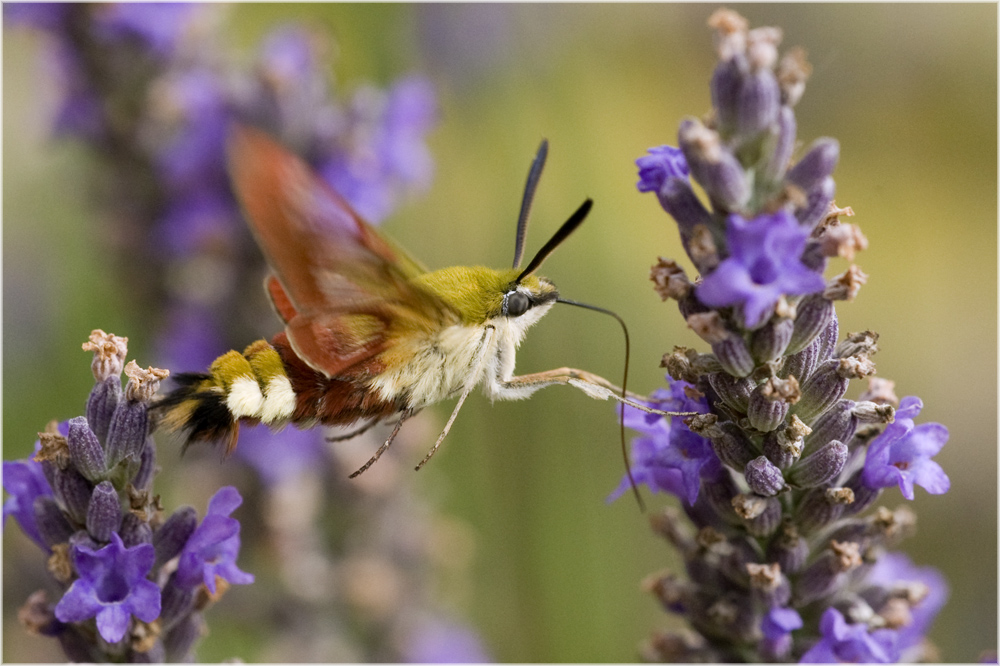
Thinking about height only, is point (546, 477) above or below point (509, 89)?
below

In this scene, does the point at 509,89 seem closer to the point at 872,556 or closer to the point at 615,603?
the point at 615,603

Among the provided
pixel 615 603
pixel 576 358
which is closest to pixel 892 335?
pixel 576 358

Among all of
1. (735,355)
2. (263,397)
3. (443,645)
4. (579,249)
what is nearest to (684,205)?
(735,355)

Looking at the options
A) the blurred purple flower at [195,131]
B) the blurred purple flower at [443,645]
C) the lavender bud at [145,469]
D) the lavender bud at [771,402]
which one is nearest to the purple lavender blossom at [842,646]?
the lavender bud at [771,402]

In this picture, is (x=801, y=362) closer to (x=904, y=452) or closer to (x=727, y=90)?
(x=904, y=452)

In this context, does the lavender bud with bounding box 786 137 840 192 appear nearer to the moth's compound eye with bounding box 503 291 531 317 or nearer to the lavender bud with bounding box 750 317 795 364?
the lavender bud with bounding box 750 317 795 364
